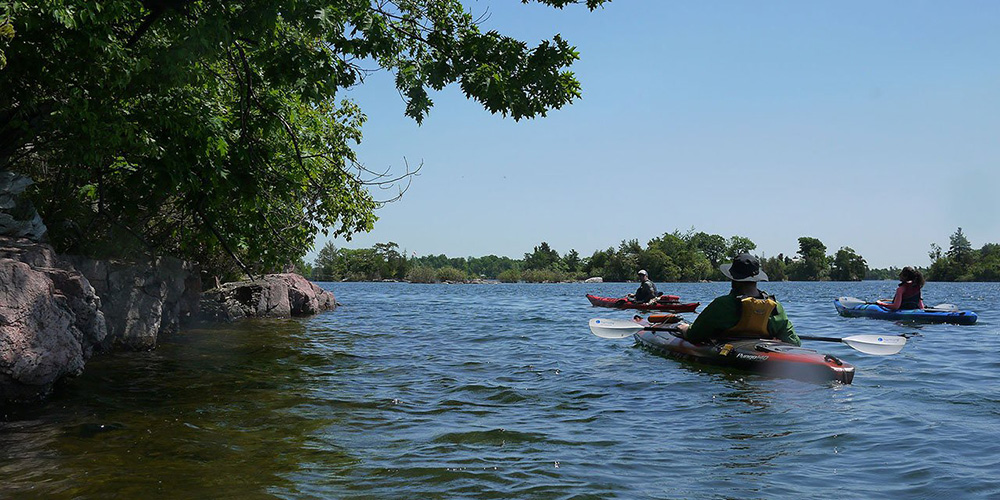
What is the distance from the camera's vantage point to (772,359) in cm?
955

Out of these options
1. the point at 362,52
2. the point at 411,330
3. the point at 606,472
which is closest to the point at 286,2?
the point at 362,52

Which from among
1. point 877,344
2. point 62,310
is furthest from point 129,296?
point 877,344

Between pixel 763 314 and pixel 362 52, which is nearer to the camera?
pixel 362 52

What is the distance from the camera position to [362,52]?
7.58m

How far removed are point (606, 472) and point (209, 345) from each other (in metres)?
10.8

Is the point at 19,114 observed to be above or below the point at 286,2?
below

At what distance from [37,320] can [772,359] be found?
9.23 m

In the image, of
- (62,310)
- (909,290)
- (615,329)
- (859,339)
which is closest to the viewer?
(62,310)

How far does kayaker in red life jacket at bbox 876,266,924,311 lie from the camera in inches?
768

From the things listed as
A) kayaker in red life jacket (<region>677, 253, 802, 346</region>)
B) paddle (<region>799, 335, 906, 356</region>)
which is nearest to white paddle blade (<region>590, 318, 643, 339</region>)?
kayaker in red life jacket (<region>677, 253, 802, 346</region>)

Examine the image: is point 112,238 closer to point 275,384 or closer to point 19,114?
point 19,114

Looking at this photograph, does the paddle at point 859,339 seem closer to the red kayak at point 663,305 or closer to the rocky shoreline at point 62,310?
the rocky shoreline at point 62,310

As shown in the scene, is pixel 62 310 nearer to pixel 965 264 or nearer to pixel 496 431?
pixel 496 431

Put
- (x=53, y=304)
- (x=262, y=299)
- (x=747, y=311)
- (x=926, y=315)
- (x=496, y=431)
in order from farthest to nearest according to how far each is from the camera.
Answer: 1. (x=262, y=299)
2. (x=926, y=315)
3. (x=747, y=311)
4. (x=53, y=304)
5. (x=496, y=431)
